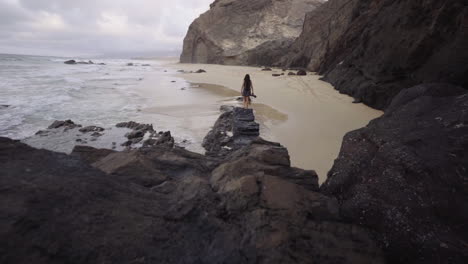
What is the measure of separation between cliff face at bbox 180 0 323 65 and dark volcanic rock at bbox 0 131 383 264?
39.3m

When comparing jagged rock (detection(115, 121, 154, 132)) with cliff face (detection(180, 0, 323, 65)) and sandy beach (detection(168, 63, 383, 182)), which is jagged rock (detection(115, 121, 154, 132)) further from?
cliff face (detection(180, 0, 323, 65))

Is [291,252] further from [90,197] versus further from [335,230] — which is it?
[90,197]

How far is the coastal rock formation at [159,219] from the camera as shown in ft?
4.31

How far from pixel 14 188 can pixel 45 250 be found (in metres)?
0.46


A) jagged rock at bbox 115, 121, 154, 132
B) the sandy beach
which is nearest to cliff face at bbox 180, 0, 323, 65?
the sandy beach

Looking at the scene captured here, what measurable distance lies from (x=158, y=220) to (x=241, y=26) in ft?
150

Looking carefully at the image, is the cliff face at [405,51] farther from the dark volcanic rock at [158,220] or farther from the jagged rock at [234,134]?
the dark volcanic rock at [158,220]

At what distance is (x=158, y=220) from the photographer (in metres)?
1.66

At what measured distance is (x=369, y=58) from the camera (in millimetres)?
10273

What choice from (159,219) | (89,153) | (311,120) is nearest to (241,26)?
(311,120)

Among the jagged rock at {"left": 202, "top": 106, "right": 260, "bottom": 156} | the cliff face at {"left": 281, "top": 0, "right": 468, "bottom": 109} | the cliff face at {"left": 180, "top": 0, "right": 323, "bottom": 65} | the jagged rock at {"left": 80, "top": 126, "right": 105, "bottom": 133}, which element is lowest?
the jagged rock at {"left": 80, "top": 126, "right": 105, "bottom": 133}

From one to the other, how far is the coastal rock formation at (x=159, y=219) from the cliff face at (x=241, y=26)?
129 feet

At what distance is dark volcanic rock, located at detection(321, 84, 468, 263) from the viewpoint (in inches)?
59.9

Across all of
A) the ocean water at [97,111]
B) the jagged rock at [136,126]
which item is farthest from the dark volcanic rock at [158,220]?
the jagged rock at [136,126]
